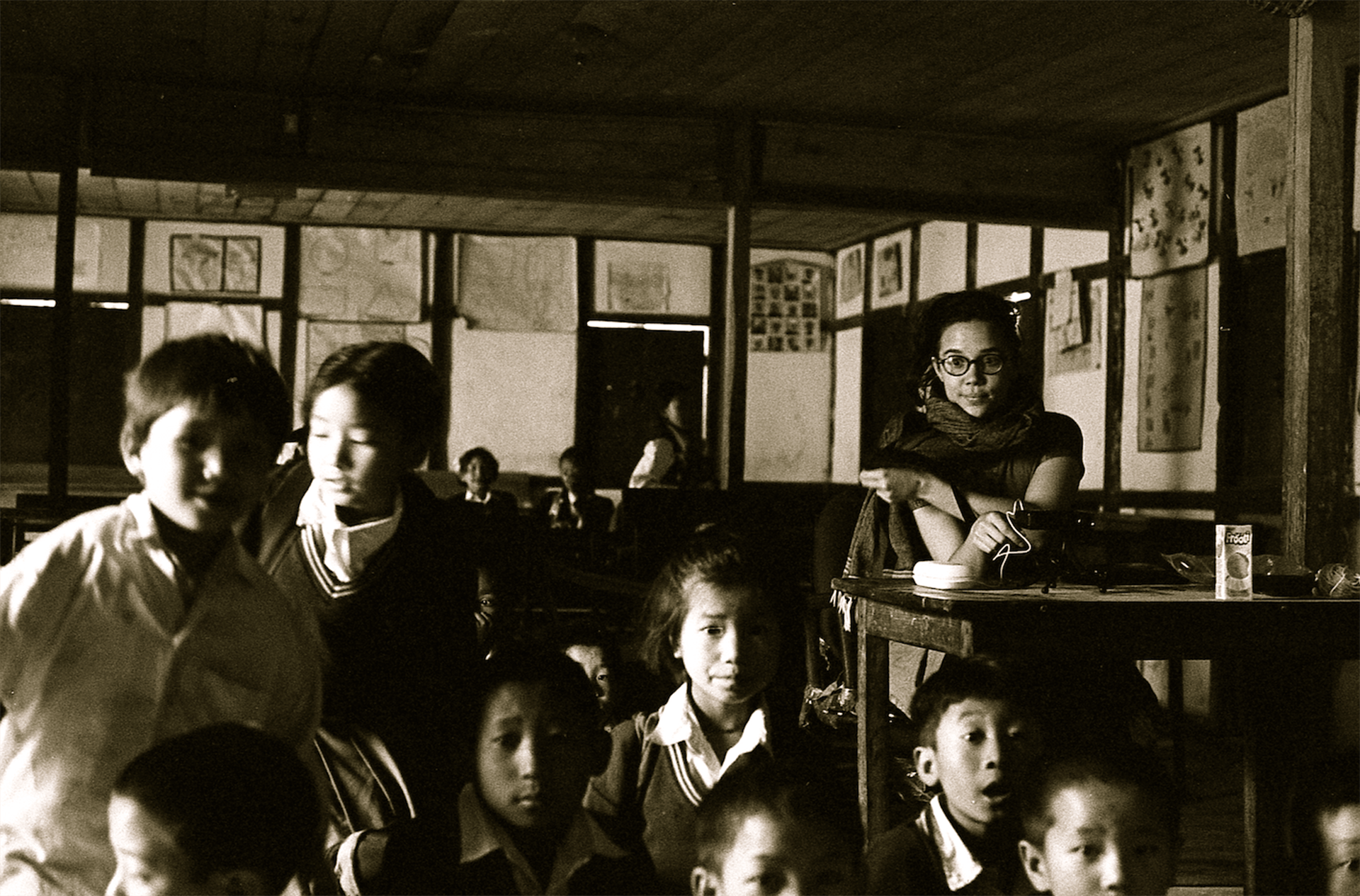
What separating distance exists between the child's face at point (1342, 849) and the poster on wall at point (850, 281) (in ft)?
30.8

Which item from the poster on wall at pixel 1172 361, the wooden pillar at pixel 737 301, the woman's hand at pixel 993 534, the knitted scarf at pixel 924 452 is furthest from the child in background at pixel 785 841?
the poster on wall at pixel 1172 361

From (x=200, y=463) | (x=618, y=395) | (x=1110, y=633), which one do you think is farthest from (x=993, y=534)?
(x=618, y=395)

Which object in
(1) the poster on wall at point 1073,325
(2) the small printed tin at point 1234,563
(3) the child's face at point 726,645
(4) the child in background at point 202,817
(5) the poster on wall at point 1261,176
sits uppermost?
(5) the poster on wall at point 1261,176

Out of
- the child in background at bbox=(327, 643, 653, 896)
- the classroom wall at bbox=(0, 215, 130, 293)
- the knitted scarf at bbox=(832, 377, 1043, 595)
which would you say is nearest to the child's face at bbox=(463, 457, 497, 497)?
the classroom wall at bbox=(0, 215, 130, 293)

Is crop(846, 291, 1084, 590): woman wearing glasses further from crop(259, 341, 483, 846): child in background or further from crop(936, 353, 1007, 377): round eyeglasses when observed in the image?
crop(259, 341, 483, 846): child in background

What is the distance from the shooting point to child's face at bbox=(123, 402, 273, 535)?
5.76 feet

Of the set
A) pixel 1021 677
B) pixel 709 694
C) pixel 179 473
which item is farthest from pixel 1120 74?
pixel 179 473

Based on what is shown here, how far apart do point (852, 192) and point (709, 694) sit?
546 centimetres

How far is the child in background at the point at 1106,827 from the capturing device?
2111 millimetres

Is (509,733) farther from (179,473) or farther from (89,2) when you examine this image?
(89,2)

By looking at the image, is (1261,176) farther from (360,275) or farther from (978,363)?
(360,275)

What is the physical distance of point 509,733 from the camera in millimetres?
2156

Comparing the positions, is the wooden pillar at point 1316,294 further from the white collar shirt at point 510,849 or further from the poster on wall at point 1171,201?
the poster on wall at point 1171,201

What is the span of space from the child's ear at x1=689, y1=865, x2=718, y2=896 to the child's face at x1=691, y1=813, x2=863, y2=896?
4 cm
